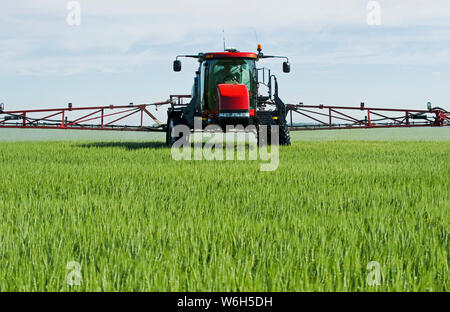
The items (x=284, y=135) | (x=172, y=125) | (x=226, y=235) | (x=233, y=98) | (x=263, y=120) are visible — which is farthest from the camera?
(x=284, y=135)

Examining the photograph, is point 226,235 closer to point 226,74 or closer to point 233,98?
point 233,98

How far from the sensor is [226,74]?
502 inches

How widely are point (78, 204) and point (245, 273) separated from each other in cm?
258

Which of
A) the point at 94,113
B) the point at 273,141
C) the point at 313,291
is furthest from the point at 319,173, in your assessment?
the point at 94,113

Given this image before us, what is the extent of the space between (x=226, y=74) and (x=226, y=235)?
980cm

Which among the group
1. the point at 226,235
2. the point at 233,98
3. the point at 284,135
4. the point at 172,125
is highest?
the point at 233,98

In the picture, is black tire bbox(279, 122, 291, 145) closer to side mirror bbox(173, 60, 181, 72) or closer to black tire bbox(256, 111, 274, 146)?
black tire bbox(256, 111, 274, 146)

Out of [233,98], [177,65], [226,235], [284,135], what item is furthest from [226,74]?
[226,235]

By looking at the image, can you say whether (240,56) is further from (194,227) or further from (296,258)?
(296,258)

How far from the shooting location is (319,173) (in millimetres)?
7371

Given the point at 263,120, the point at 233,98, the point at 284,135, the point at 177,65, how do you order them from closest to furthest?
the point at 177,65, the point at 233,98, the point at 263,120, the point at 284,135

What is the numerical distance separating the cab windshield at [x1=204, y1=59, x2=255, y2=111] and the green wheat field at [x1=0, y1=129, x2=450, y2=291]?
6.56m

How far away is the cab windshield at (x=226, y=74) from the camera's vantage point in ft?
41.5

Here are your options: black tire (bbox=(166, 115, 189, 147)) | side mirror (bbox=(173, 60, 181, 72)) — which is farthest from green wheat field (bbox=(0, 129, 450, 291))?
black tire (bbox=(166, 115, 189, 147))
